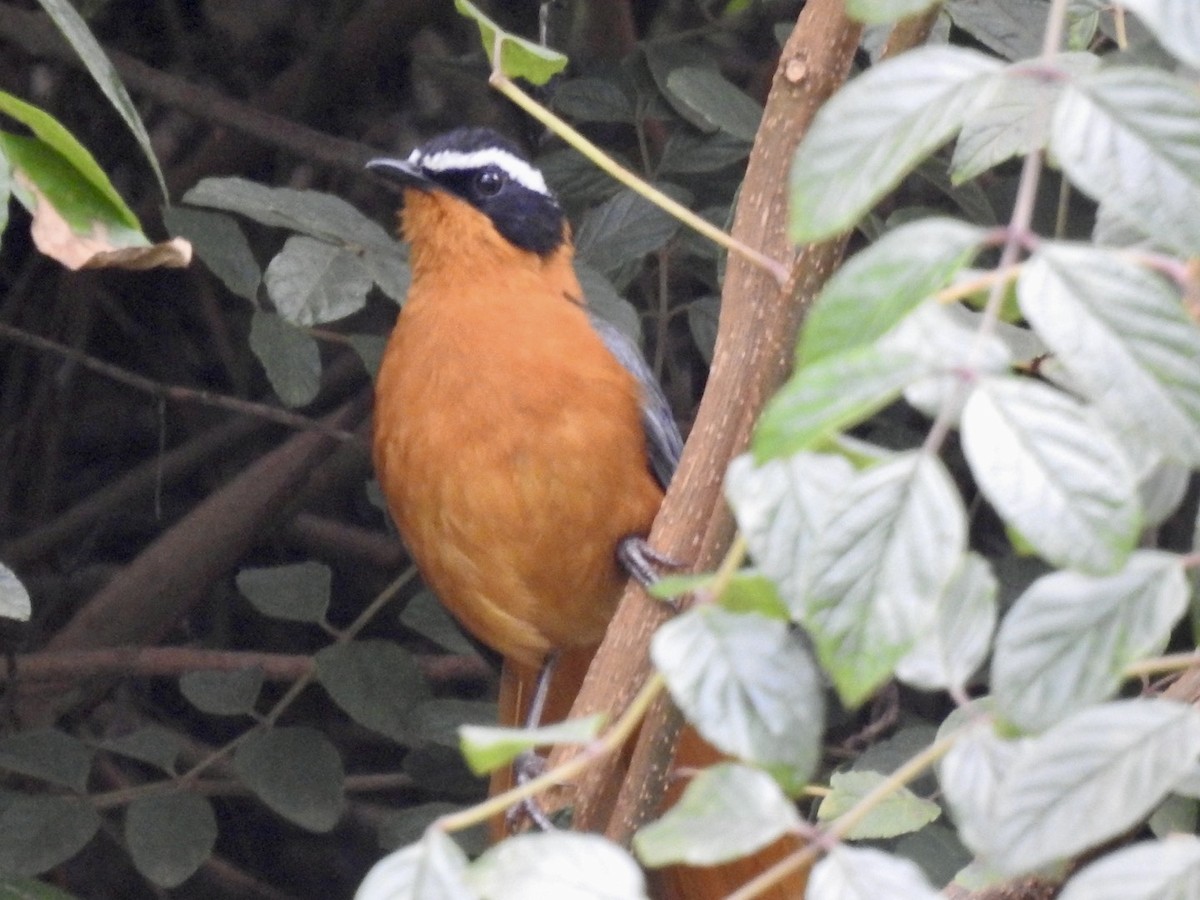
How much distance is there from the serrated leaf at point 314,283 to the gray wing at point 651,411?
51 cm

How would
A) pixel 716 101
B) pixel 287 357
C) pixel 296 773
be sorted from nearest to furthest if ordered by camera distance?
pixel 287 357
pixel 716 101
pixel 296 773

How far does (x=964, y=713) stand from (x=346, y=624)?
2.77 metres

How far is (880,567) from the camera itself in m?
0.80

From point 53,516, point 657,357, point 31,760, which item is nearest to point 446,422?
point 657,357

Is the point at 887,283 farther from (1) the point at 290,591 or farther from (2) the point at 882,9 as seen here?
(1) the point at 290,591

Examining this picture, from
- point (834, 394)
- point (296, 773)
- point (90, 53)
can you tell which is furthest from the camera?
point (296, 773)

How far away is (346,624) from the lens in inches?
156

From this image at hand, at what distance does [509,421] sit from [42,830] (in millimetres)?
990

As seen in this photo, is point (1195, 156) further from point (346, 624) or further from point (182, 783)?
point (346, 624)

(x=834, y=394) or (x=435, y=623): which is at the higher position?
Answer: (x=834, y=394)

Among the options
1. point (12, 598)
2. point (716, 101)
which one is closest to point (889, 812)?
point (12, 598)

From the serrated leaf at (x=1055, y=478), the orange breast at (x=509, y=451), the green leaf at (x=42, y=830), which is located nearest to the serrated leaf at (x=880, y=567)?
the serrated leaf at (x=1055, y=478)

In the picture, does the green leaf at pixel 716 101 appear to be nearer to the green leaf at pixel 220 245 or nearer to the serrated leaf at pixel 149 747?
the green leaf at pixel 220 245

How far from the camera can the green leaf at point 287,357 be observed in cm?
257
